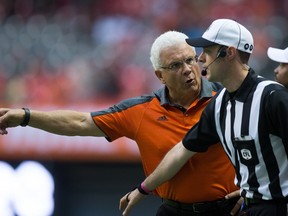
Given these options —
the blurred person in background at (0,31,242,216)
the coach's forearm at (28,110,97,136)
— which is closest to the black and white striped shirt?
the blurred person in background at (0,31,242,216)

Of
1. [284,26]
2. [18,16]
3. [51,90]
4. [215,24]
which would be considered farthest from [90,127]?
[18,16]

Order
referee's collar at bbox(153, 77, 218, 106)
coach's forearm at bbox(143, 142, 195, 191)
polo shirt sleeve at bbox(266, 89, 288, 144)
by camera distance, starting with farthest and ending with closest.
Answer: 1. referee's collar at bbox(153, 77, 218, 106)
2. coach's forearm at bbox(143, 142, 195, 191)
3. polo shirt sleeve at bbox(266, 89, 288, 144)

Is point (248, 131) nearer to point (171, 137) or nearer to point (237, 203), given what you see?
point (237, 203)

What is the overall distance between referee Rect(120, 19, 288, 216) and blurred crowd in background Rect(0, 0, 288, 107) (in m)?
4.39

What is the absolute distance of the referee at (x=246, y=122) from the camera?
3785 millimetres

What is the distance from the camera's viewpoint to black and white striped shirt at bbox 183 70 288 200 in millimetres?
3746

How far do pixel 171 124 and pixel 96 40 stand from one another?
506 centimetres

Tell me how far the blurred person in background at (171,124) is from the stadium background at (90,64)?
10.5 feet

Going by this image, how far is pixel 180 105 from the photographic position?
470 cm

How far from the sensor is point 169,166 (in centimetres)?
443

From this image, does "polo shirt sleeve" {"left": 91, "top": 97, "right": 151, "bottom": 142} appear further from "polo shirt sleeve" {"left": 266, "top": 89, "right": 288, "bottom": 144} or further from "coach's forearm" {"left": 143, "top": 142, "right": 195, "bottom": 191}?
"polo shirt sleeve" {"left": 266, "top": 89, "right": 288, "bottom": 144}

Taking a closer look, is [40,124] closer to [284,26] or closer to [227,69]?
[227,69]

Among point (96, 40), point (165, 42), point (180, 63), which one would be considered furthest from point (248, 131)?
point (96, 40)

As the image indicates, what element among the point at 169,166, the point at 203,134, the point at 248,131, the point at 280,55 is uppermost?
the point at 280,55
